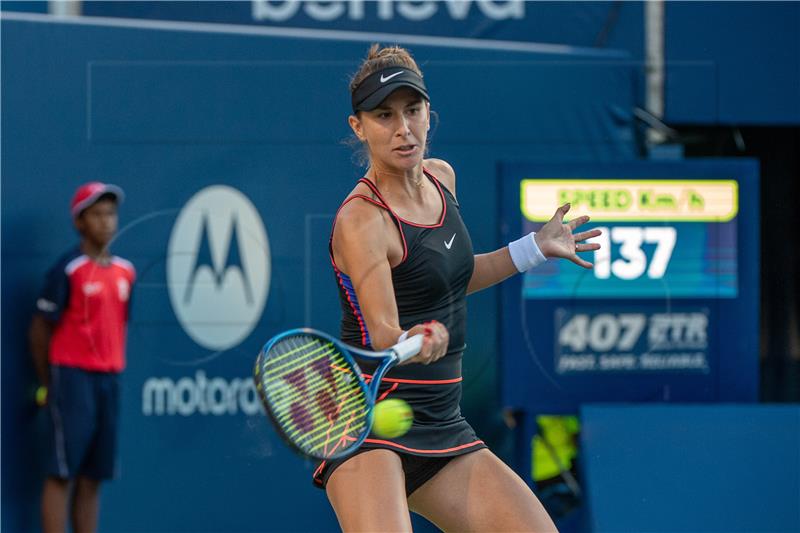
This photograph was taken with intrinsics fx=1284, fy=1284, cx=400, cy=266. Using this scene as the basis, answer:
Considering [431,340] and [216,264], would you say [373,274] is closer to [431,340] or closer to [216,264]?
[431,340]

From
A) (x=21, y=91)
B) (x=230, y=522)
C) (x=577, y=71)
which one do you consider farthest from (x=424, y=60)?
(x=230, y=522)

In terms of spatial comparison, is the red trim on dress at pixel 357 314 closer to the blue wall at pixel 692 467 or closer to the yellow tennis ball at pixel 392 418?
the yellow tennis ball at pixel 392 418

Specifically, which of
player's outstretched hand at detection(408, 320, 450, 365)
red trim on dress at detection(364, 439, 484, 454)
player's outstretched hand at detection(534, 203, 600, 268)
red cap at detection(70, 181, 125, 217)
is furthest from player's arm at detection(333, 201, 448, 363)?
red cap at detection(70, 181, 125, 217)

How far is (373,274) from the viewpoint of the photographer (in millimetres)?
2734

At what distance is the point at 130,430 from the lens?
4949mm

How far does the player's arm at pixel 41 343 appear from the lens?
4.88 m

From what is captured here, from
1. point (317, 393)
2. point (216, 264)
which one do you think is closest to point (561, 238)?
point (317, 393)

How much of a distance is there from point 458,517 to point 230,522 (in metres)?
2.24

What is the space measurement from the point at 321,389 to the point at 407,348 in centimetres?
23

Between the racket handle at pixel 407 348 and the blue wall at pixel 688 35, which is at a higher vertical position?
the blue wall at pixel 688 35

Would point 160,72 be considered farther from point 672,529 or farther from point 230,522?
point 672,529

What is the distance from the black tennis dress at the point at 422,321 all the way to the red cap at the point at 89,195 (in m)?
2.15

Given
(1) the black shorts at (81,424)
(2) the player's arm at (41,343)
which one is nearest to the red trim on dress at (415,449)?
(1) the black shorts at (81,424)

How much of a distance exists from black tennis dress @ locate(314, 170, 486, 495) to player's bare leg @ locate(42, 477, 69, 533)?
89.6 inches
